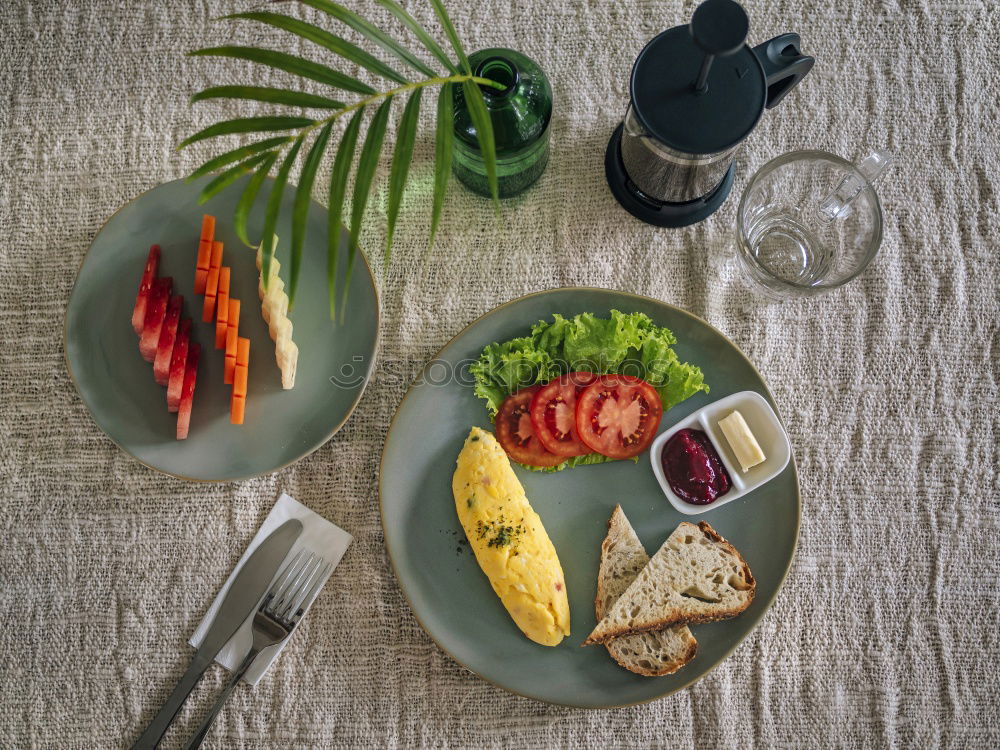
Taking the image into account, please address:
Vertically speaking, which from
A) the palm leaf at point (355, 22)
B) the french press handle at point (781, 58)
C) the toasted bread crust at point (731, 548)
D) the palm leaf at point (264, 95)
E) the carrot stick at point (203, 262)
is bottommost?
the toasted bread crust at point (731, 548)

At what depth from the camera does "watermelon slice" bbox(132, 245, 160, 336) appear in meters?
2.03

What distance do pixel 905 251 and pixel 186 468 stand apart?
229 centimetres

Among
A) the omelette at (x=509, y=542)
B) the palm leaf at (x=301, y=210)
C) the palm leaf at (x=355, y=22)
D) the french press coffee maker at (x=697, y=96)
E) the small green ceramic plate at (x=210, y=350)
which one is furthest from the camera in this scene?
the small green ceramic plate at (x=210, y=350)

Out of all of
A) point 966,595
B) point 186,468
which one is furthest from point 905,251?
point 186,468

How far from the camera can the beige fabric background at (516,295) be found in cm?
212

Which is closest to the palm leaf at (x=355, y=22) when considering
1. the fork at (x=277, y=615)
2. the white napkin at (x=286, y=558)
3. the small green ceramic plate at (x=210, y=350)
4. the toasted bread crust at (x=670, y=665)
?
the small green ceramic plate at (x=210, y=350)

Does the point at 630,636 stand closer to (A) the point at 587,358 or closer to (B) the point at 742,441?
(B) the point at 742,441

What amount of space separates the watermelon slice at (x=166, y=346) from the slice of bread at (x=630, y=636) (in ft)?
4.40

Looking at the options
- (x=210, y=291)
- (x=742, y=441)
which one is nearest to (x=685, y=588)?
(x=742, y=441)

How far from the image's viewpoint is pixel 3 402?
222 cm

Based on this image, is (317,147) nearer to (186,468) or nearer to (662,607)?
(186,468)

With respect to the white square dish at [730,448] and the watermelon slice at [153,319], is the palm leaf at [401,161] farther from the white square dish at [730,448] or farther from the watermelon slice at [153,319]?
the white square dish at [730,448]

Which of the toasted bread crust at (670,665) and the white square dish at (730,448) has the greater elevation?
the white square dish at (730,448)

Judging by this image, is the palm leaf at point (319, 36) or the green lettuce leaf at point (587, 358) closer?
the palm leaf at point (319, 36)
